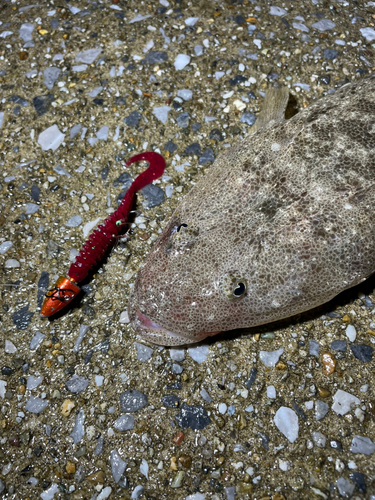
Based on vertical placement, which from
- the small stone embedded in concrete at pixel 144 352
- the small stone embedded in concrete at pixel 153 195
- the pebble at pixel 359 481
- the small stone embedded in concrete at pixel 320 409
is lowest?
the pebble at pixel 359 481

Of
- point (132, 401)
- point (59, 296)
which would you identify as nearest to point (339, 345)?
point (132, 401)

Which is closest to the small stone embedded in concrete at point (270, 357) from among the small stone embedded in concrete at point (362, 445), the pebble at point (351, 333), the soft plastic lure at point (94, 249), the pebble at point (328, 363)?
the pebble at point (328, 363)

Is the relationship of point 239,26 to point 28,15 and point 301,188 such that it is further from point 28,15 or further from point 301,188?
point 301,188

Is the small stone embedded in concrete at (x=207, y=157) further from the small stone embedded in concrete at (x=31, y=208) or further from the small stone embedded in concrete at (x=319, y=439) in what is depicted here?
the small stone embedded in concrete at (x=319, y=439)

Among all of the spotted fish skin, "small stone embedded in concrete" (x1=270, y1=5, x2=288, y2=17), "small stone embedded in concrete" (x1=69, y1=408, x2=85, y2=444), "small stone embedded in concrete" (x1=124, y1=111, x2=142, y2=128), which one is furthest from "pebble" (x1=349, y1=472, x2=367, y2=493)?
"small stone embedded in concrete" (x1=270, y1=5, x2=288, y2=17)

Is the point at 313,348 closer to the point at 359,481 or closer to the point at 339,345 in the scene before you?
the point at 339,345

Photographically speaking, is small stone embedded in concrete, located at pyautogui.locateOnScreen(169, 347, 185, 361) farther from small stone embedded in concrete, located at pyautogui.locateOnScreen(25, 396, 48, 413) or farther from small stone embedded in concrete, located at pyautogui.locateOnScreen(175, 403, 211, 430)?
small stone embedded in concrete, located at pyautogui.locateOnScreen(25, 396, 48, 413)

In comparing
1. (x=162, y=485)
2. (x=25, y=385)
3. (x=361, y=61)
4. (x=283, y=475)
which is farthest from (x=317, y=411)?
(x=361, y=61)

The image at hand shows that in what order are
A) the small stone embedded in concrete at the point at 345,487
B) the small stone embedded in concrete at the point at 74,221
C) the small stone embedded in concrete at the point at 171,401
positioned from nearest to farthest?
the small stone embedded in concrete at the point at 345,487, the small stone embedded in concrete at the point at 171,401, the small stone embedded in concrete at the point at 74,221
